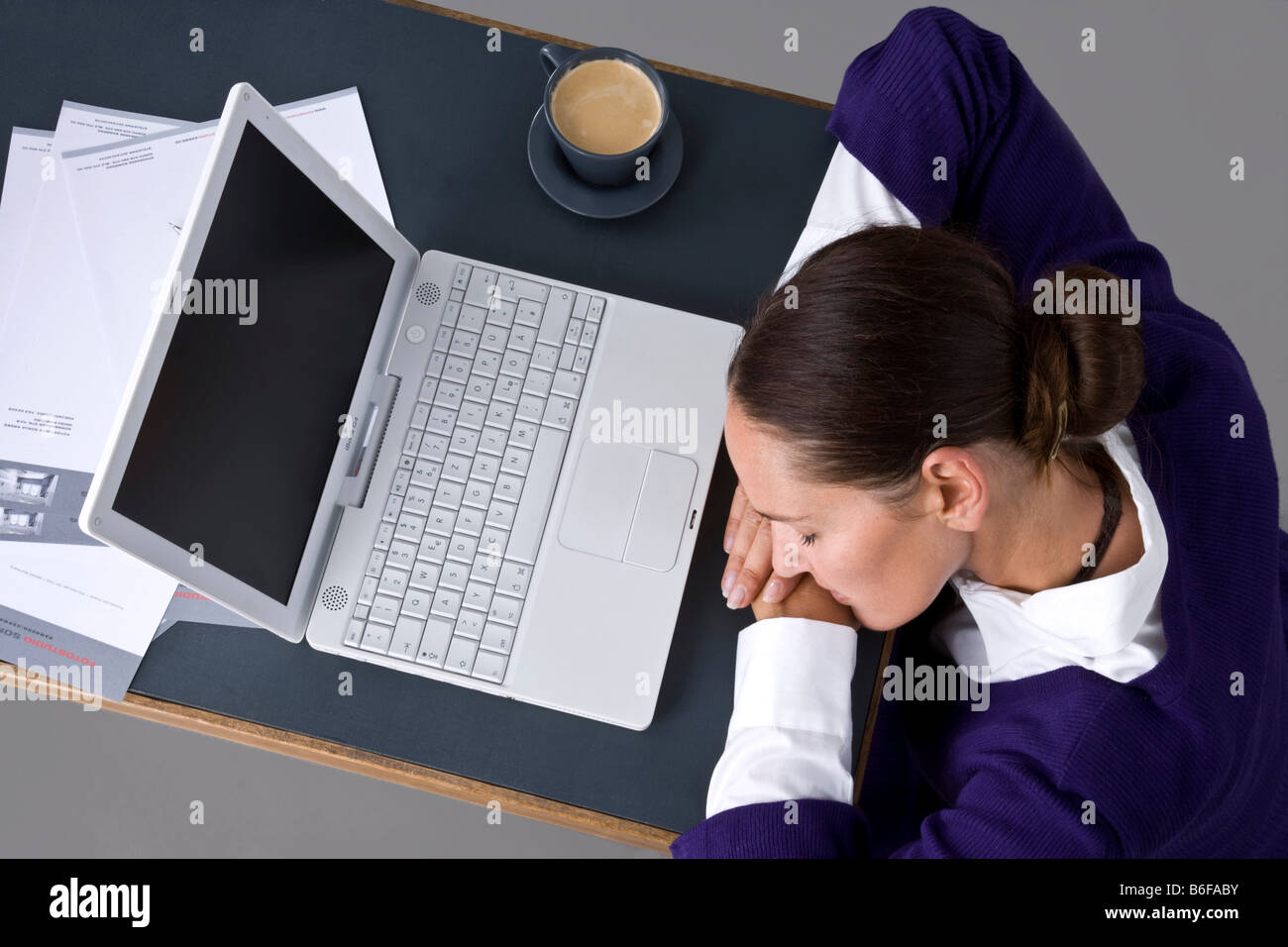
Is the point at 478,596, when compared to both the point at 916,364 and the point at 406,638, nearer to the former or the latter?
the point at 406,638

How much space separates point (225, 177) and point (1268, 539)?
0.95 m

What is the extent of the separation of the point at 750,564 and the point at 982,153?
1.62 feet

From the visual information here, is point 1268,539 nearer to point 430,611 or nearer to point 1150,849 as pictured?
point 1150,849

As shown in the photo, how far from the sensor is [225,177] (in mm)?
713

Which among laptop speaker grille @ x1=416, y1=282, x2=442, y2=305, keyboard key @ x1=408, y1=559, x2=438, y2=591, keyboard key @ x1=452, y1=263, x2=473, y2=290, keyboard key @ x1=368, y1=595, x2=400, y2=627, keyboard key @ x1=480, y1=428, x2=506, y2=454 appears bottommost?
keyboard key @ x1=368, y1=595, x2=400, y2=627

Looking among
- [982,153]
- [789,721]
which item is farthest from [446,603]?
[982,153]

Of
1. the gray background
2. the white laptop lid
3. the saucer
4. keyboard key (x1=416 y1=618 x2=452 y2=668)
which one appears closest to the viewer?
the white laptop lid

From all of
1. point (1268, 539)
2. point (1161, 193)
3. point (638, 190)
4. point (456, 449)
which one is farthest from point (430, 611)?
point (1161, 193)

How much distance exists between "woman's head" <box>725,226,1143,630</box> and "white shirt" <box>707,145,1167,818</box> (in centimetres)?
11

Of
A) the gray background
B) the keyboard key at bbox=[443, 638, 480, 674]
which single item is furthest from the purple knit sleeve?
the gray background

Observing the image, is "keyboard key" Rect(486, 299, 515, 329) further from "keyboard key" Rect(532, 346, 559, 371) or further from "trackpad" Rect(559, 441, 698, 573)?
"trackpad" Rect(559, 441, 698, 573)

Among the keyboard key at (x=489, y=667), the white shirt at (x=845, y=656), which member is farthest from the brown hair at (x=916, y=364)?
the keyboard key at (x=489, y=667)

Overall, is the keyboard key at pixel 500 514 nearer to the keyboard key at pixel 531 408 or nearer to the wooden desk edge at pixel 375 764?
the keyboard key at pixel 531 408

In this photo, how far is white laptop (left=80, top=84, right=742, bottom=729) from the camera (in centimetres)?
78
